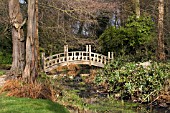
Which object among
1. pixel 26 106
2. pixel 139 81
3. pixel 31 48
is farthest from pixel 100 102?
pixel 26 106

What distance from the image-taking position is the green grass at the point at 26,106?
9135 mm

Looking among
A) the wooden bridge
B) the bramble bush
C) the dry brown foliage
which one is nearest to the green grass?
the dry brown foliage

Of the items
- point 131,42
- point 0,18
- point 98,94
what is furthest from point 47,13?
point 98,94

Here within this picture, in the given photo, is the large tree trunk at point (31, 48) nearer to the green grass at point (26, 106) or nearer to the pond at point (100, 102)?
the pond at point (100, 102)

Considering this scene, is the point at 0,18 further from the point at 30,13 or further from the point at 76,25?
the point at 30,13

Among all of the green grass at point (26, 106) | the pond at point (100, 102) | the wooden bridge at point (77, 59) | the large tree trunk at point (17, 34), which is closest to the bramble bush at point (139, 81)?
the pond at point (100, 102)

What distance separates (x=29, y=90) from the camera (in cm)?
1147

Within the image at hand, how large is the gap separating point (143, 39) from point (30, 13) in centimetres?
1487

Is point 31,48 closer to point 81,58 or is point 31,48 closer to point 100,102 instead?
point 100,102

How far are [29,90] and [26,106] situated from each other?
1829mm

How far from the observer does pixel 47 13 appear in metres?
25.9

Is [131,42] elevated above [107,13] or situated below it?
below

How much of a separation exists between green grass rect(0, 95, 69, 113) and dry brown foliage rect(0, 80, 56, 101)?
2.01ft

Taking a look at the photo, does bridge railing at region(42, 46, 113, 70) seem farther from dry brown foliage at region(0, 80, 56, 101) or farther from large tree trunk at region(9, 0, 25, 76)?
dry brown foliage at region(0, 80, 56, 101)
